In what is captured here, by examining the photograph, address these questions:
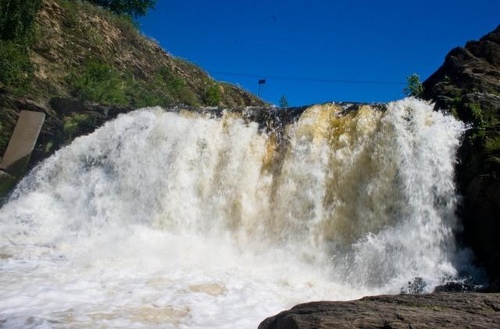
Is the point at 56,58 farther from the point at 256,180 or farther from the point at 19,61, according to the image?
the point at 256,180

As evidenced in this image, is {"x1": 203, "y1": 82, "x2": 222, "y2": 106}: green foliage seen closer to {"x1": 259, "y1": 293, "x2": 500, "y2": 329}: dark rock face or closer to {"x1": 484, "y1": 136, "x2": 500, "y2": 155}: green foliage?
{"x1": 484, "y1": 136, "x2": 500, "y2": 155}: green foliage

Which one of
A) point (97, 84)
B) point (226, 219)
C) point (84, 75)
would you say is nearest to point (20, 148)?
point (97, 84)

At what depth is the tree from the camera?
32438mm

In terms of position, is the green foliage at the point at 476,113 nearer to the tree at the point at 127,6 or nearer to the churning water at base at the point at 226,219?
the churning water at base at the point at 226,219

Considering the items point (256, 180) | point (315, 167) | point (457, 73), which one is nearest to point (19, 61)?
point (256, 180)

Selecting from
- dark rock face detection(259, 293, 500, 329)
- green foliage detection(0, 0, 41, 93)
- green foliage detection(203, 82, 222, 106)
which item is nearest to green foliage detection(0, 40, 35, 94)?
green foliage detection(0, 0, 41, 93)

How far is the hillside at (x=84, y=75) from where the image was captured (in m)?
16.5

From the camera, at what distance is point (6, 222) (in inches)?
475

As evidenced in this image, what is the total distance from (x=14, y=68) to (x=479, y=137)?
1513cm

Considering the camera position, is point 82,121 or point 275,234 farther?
point 82,121

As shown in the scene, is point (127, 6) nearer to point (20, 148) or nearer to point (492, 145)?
point (20, 148)

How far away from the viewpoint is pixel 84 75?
67.9ft

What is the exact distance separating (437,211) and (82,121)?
11.7 meters

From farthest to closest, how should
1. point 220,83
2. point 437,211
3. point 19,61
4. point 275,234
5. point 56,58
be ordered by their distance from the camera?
point 220,83
point 56,58
point 19,61
point 275,234
point 437,211
